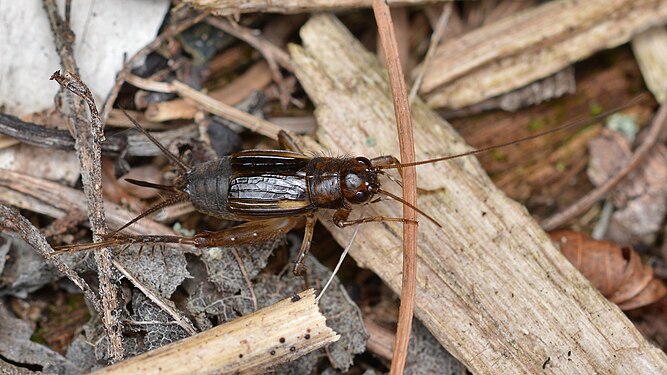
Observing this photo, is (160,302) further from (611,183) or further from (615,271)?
(611,183)

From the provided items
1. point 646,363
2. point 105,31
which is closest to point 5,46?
point 105,31

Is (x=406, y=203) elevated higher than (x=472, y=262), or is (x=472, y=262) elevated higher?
(x=406, y=203)

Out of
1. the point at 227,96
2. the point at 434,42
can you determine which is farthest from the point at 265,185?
the point at 434,42

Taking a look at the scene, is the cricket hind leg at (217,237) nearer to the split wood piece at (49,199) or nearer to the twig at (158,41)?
the split wood piece at (49,199)

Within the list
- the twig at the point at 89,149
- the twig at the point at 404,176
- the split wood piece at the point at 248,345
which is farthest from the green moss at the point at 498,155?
the twig at the point at 89,149

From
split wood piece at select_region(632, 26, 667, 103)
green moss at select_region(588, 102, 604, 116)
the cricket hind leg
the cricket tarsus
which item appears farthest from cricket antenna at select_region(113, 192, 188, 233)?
split wood piece at select_region(632, 26, 667, 103)

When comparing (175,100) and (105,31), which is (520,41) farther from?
(105,31)

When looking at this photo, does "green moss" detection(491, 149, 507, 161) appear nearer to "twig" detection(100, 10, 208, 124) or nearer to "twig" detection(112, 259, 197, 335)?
"twig" detection(100, 10, 208, 124)
